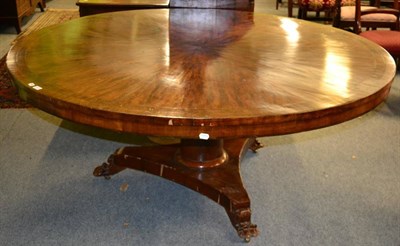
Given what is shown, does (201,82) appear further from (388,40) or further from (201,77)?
(388,40)

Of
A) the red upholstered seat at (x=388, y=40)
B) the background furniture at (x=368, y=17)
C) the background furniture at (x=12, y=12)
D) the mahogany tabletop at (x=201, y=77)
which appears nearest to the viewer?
the mahogany tabletop at (x=201, y=77)

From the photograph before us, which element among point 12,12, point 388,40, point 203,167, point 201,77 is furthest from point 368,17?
point 12,12

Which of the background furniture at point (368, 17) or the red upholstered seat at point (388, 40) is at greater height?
the background furniture at point (368, 17)

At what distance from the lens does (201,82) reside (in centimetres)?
123

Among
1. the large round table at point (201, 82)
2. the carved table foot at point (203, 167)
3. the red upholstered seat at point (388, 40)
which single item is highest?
the large round table at point (201, 82)

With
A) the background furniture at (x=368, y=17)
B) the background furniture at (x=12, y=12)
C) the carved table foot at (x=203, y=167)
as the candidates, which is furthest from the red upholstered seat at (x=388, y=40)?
the background furniture at (x=12, y=12)

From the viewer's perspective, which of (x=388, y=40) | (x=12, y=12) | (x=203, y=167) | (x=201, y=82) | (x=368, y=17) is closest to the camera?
(x=201, y=82)

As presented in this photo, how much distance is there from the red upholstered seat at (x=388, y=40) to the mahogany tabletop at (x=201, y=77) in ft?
4.57

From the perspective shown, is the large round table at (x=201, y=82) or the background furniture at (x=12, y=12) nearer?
the large round table at (x=201, y=82)

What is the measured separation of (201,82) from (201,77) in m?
0.04

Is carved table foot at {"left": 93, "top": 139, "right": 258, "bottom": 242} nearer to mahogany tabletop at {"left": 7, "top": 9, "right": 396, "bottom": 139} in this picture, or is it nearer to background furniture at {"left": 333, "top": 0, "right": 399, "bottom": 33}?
mahogany tabletop at {"left": 7, "top": 9, "right": 396, "bottom": 139}

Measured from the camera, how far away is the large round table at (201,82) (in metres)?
1.05

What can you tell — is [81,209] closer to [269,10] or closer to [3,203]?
[3,203]

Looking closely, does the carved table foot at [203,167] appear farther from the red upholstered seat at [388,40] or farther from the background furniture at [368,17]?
the background furniture at [368,17]
